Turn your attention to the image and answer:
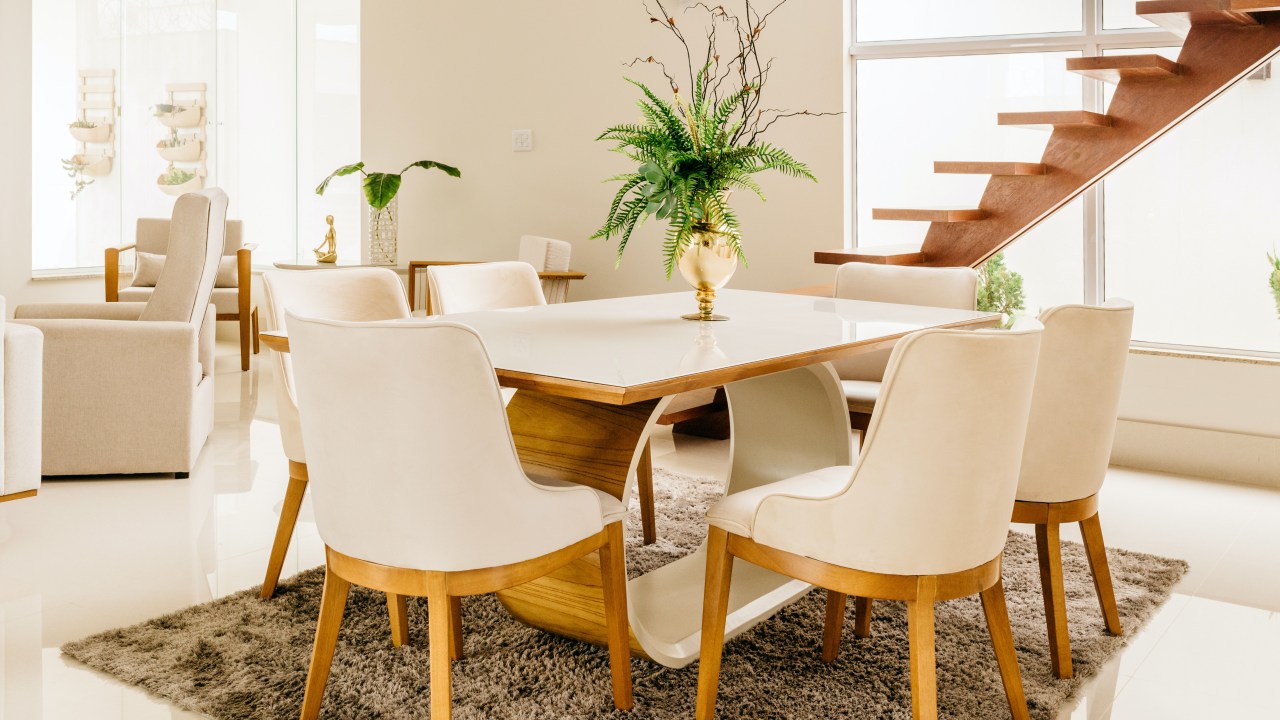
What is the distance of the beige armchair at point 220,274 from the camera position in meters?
6.42

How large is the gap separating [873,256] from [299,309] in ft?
8.39

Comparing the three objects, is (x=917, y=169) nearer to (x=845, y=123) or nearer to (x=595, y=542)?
(x=845, y=123)

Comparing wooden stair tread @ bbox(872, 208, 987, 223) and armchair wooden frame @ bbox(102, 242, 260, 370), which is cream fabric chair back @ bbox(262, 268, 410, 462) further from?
armchair wooden frame @ bbox(102, 242, 260, 370)

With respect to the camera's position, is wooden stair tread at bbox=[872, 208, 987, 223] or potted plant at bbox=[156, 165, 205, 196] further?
potted plant at bbox=[156, 165, 205, 196]

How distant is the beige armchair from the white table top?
4.06 metres

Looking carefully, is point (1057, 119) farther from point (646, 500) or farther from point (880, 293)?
point (646, 500)

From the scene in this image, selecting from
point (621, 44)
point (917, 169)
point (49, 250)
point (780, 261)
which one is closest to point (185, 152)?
point (49, 250)

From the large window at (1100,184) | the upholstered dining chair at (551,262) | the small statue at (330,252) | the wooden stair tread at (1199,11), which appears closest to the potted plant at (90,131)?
the small statue at (330,252)

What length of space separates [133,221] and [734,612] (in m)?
7.25

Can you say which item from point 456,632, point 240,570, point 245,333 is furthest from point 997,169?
point 245,333

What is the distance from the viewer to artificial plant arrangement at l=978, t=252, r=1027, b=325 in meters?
5.16

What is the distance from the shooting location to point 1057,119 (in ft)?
13.8

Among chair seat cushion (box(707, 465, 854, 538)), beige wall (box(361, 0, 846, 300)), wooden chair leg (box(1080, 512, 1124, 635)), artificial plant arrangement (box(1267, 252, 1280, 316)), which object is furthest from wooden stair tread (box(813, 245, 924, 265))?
chair seat cushion (box(707, 465, 854, 538))

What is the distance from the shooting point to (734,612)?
2549 mm
